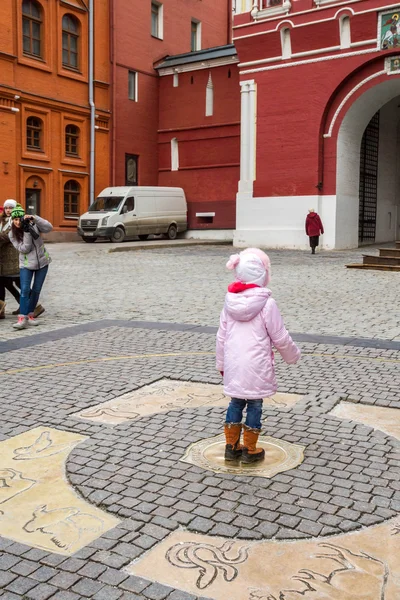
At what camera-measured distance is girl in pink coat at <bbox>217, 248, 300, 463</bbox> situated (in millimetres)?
3955

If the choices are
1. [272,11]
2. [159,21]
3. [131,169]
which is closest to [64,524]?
[272,11]

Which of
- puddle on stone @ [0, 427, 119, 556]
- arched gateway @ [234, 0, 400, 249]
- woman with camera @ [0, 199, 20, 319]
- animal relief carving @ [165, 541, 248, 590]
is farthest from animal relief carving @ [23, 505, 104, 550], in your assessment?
arched gateway @ [234, 0, 400, 249]

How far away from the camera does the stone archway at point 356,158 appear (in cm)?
2456

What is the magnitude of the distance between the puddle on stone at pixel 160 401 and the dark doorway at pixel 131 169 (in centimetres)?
2902

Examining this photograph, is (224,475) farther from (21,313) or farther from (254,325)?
(21,313)

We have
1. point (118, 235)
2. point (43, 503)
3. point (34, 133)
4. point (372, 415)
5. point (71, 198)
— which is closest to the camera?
point (43, 503)

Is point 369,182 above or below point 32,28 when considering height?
below

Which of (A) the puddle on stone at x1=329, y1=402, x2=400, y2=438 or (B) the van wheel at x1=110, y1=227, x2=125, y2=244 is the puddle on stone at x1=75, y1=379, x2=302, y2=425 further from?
(B) the van wheel at x1=110, y1=227, x2=125, y2=244

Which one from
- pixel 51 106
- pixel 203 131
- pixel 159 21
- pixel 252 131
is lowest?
pixel 252 131

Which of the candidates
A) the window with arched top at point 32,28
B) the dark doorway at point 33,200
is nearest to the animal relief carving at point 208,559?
the dark doorway at point 33,200

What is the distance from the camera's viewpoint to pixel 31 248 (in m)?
9.33

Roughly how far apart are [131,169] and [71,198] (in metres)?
4.07

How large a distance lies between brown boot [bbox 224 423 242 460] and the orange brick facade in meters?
25.7

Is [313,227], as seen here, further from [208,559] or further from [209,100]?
[208,559]
